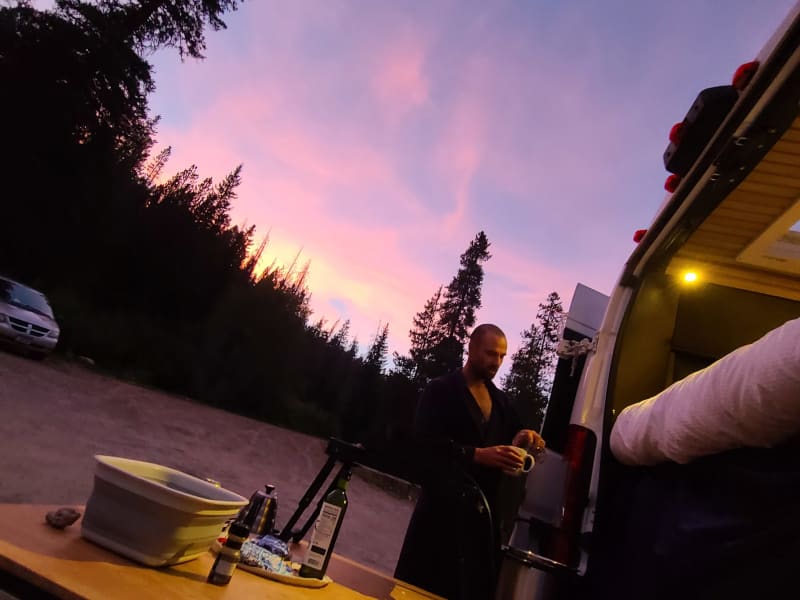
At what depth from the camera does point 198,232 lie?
117 ft

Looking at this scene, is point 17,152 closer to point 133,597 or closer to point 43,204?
point 43,204

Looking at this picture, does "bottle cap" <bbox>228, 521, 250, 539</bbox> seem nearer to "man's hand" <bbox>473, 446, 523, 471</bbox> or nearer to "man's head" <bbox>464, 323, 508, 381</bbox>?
"man's hand" <bbox>473, 446, 523, 471</bbox>

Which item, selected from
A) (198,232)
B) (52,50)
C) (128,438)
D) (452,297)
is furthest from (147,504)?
(198,232)

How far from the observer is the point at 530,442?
8.45 feet

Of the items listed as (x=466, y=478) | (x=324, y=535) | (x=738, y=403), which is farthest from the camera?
(x=466, y=478)

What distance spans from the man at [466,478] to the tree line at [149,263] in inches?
13.1

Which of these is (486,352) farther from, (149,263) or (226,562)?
(149,263)

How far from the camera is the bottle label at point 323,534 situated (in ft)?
5.97

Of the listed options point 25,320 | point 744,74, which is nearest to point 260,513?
point 744,74

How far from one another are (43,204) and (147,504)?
21.3 m

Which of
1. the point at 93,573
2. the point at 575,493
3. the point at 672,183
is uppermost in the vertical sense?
the point at 672,183

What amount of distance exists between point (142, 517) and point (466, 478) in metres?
1.03

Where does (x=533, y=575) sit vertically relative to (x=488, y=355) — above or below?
below

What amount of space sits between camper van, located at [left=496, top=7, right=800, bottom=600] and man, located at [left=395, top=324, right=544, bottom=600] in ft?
0.57
